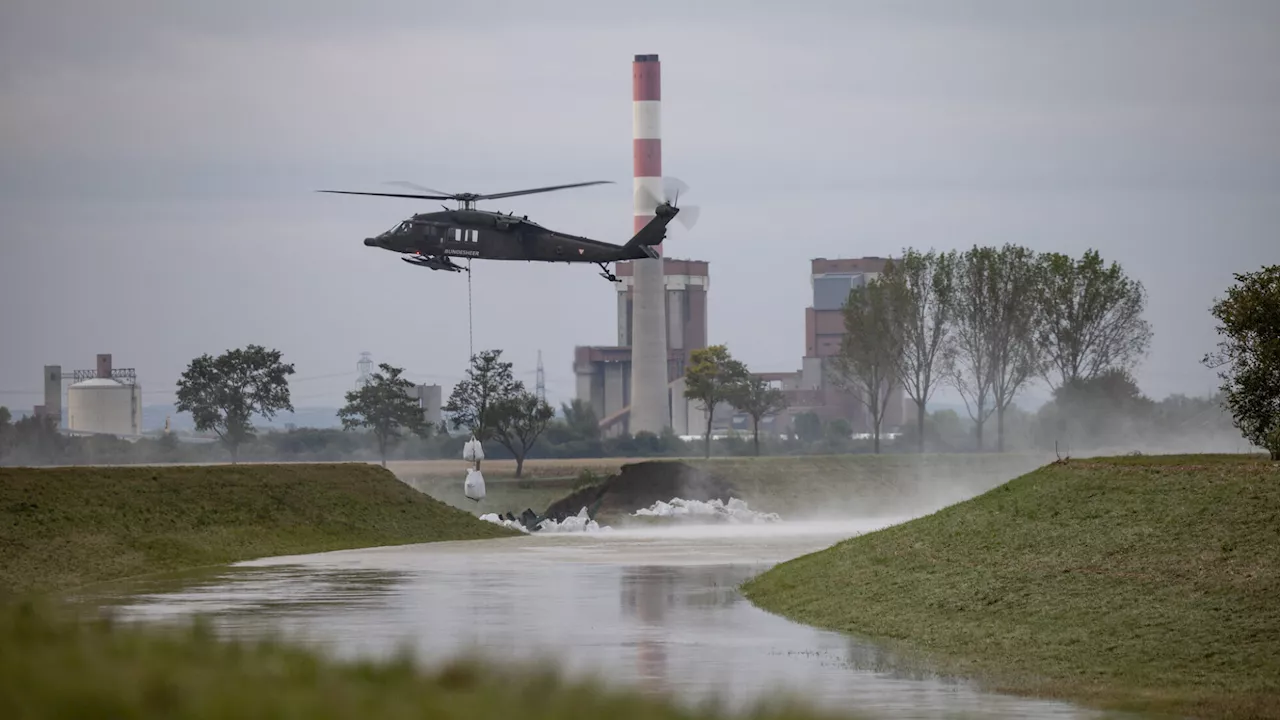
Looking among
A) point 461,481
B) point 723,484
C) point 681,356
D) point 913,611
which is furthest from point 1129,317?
point 913,611

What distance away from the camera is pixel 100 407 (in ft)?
440

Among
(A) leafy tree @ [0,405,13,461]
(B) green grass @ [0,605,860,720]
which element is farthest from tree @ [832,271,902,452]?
(B) green grass @ [0,605,860,720]

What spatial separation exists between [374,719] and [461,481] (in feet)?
279

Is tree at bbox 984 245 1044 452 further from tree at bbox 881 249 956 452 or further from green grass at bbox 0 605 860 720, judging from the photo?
green grass at bbox 0 605 860 720

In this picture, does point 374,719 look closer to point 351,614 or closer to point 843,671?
point 843,671

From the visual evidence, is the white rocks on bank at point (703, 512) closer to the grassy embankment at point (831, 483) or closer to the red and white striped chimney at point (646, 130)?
the grassy embankment at point (831, 483)

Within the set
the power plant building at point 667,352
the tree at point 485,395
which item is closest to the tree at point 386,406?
the tree at point 485,395

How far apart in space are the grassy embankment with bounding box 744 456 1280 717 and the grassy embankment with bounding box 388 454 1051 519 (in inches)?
1775

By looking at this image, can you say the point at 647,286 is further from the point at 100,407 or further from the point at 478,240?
the point at 478,240

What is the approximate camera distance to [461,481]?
91188mm

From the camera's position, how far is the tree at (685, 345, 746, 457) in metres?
106

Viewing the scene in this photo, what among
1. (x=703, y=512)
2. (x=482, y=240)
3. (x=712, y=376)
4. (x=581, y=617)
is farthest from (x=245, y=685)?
(x=712, y=376)

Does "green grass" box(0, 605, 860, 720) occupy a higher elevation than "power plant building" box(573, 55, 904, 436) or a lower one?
lower

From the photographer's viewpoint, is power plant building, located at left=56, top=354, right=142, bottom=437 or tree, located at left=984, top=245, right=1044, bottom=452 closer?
tree, located at left=984, top=245, right=1044, bottom=452
